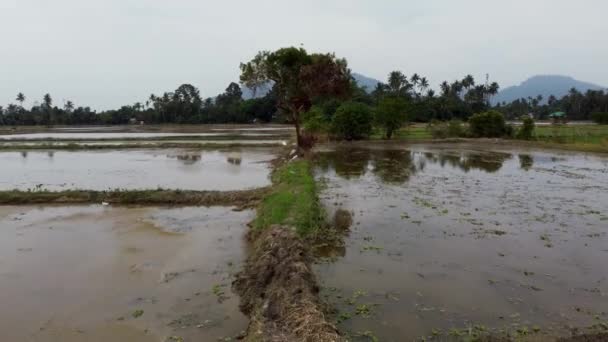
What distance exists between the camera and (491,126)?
124 ft

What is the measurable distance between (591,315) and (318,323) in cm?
401

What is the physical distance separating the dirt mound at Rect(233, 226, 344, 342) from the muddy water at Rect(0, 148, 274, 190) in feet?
28.5

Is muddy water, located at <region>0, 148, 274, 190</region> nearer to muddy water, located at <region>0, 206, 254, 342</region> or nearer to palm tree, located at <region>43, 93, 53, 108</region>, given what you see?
muddy water, located at <region>0, 206, 254, 342</region>

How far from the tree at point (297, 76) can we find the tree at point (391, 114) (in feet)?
39.3

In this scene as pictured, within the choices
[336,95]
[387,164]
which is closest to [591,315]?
[387,164]

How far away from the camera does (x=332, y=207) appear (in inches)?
484

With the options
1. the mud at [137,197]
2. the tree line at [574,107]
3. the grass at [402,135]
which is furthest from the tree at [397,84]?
the mud at [137,197]

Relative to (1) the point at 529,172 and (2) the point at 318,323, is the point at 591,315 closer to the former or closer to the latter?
(2) the point at 318,323

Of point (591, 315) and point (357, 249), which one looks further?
point (357, 249)

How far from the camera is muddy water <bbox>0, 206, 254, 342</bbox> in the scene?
5785 mm

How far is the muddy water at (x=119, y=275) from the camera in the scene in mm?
5785

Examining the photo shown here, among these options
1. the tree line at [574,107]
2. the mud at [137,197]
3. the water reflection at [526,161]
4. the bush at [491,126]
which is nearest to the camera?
the mud at [137,197]

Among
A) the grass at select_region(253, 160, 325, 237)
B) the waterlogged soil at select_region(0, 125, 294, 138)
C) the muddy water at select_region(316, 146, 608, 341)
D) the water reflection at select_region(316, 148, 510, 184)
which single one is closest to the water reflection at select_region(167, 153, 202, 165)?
the water reflection at select_region(316, 148, 510, 184)

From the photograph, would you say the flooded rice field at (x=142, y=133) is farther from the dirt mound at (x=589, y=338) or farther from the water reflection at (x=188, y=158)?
the dirt mound at (x=589, y=338)
